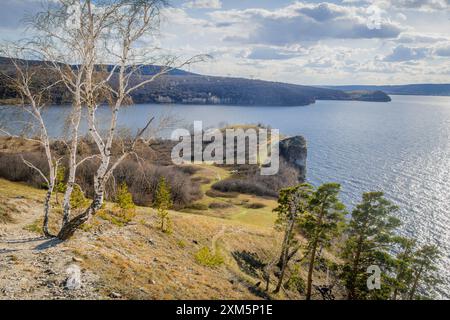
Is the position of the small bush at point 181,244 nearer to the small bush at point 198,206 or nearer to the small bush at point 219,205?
the small bush at point 198,206

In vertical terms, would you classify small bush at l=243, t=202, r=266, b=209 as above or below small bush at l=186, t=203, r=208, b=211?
below

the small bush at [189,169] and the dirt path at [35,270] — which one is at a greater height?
the dirt path at [35,270]

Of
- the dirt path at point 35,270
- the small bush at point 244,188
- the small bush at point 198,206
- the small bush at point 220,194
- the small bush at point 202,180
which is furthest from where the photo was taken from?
the small bush at point 202,180

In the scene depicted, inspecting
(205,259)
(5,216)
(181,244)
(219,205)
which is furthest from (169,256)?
(219,205)

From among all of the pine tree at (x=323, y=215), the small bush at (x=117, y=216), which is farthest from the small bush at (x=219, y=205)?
the small bush at (x=117, y=216)

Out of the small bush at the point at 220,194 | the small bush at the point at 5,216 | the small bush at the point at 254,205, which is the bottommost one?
the small bush at the point at 220,194

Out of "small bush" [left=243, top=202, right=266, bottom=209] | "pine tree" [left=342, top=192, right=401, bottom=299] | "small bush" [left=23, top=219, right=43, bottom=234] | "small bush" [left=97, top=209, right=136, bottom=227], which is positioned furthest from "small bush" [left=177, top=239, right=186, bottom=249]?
"small bush" [left=243, top=202, right=266, bottom=209]

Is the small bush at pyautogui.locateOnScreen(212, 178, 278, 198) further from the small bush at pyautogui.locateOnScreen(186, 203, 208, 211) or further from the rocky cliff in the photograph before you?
the rocky cliff

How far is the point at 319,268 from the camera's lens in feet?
154

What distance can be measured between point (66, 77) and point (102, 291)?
9.62m

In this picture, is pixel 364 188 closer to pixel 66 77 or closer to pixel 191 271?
pixel 191 271

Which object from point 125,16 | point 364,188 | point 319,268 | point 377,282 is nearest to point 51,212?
point 125,16

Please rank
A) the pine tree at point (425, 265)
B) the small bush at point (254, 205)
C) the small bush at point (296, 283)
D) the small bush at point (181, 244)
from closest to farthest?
the small bush at point (181, 244) < the pine tree at point (425, 265) < the small bush at point (296, 283) < the small bush at point (254, 205)

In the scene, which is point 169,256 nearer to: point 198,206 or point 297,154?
point 198,206
